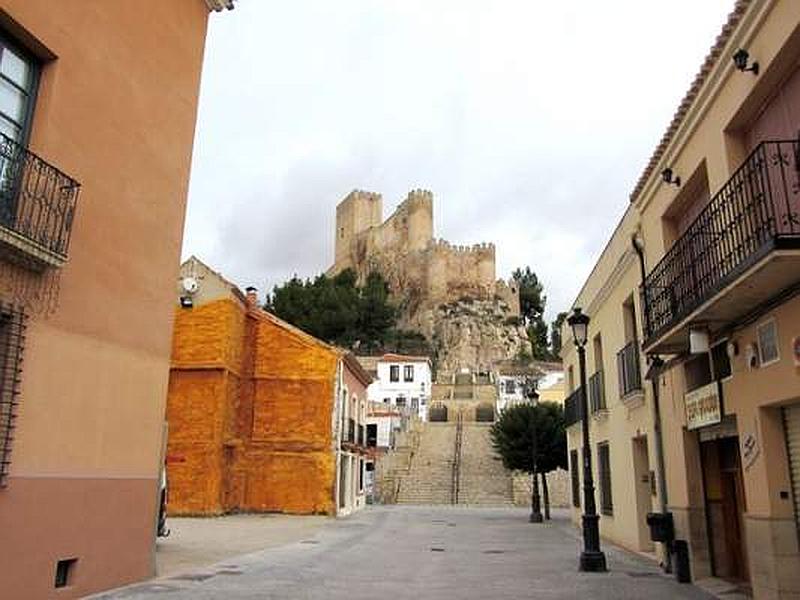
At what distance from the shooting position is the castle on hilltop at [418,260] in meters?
90.5

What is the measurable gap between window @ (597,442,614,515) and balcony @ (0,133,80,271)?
12.8m

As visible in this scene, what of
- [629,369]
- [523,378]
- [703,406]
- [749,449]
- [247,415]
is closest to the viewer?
[749,449]

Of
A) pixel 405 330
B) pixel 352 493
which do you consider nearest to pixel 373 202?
pixel 405 330

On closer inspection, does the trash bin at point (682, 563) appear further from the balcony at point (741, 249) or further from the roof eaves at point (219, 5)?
the roof eaves at point (219, 5)

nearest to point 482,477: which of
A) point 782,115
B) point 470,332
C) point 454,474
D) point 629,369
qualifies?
point 454,474

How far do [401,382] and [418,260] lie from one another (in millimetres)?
30347

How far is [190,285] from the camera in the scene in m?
25.2

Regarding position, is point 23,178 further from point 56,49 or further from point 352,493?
point 352,493

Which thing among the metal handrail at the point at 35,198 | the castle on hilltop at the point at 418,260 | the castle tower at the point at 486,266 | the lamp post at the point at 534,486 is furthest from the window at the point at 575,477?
the castle tower at the point at 486,266

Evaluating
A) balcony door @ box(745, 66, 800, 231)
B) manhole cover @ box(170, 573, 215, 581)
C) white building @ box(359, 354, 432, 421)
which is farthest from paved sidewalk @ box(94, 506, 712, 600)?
white building @ box(359, 354, 432, 421)

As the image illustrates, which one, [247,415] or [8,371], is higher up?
[247,415]

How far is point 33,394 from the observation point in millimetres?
7672

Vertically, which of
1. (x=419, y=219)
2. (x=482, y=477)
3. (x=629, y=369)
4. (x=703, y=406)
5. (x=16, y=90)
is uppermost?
(x=419, y=219)

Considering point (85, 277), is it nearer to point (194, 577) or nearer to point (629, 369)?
point (194, 577)
